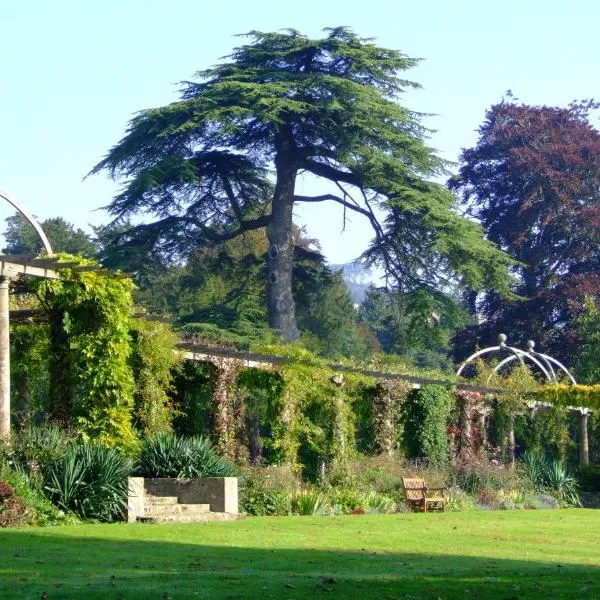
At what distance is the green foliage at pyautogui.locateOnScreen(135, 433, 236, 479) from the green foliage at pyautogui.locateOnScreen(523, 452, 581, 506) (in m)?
12.9

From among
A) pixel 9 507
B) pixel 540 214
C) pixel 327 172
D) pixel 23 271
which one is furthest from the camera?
pixel 540 214

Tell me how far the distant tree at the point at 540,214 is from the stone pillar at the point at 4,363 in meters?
33.9

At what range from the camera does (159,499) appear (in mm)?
20891

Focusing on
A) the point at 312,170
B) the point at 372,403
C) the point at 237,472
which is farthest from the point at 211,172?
the point at 237,472

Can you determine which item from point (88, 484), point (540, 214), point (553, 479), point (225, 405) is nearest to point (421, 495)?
point (225, 405)

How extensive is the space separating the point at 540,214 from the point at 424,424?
2303cm

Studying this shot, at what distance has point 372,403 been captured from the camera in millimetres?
31719

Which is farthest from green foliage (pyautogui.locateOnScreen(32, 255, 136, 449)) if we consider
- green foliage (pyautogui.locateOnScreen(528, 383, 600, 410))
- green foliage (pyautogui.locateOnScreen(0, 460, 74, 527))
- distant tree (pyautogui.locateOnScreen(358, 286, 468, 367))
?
distant tree (pyautogui.locateOnScreen(358, 286, 468, 367))

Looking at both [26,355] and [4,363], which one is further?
[26,355]

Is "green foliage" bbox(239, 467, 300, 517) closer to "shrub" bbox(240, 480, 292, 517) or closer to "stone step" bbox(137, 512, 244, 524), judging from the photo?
"shrub" bbox(240, 480, 292, 517)

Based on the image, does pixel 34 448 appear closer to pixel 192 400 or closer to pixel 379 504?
pixel 192 400

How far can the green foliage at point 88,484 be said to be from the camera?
19422mm

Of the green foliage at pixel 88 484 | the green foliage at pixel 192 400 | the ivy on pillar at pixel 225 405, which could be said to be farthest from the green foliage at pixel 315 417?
the green foliage at pixel 88 484

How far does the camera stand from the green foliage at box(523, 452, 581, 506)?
33.0 meters
